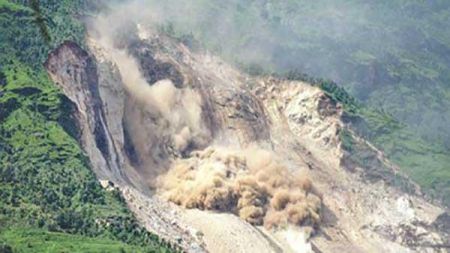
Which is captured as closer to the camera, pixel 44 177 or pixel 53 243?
pixel 53 243

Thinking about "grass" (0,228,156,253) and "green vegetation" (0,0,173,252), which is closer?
"grass" (0,228,156,253)

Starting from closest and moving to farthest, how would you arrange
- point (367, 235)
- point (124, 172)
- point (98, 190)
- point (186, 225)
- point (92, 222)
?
point (92, 222), point (98, 190), point (186, 225), point (124, 172), point (367, 235)

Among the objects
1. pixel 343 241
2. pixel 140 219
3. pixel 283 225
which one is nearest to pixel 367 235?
pixel 343 241

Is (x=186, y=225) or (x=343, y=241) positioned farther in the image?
(x=343, y=241)

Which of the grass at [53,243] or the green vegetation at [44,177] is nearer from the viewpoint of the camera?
the grass at [53,243]

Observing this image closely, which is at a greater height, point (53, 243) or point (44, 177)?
point (53, 243)

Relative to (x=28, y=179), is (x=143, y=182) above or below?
below

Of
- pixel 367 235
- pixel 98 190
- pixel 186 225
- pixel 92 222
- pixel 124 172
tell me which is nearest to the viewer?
pixel 92 222

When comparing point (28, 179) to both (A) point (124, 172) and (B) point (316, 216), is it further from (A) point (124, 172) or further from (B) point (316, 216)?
(B) point (316, 216)
